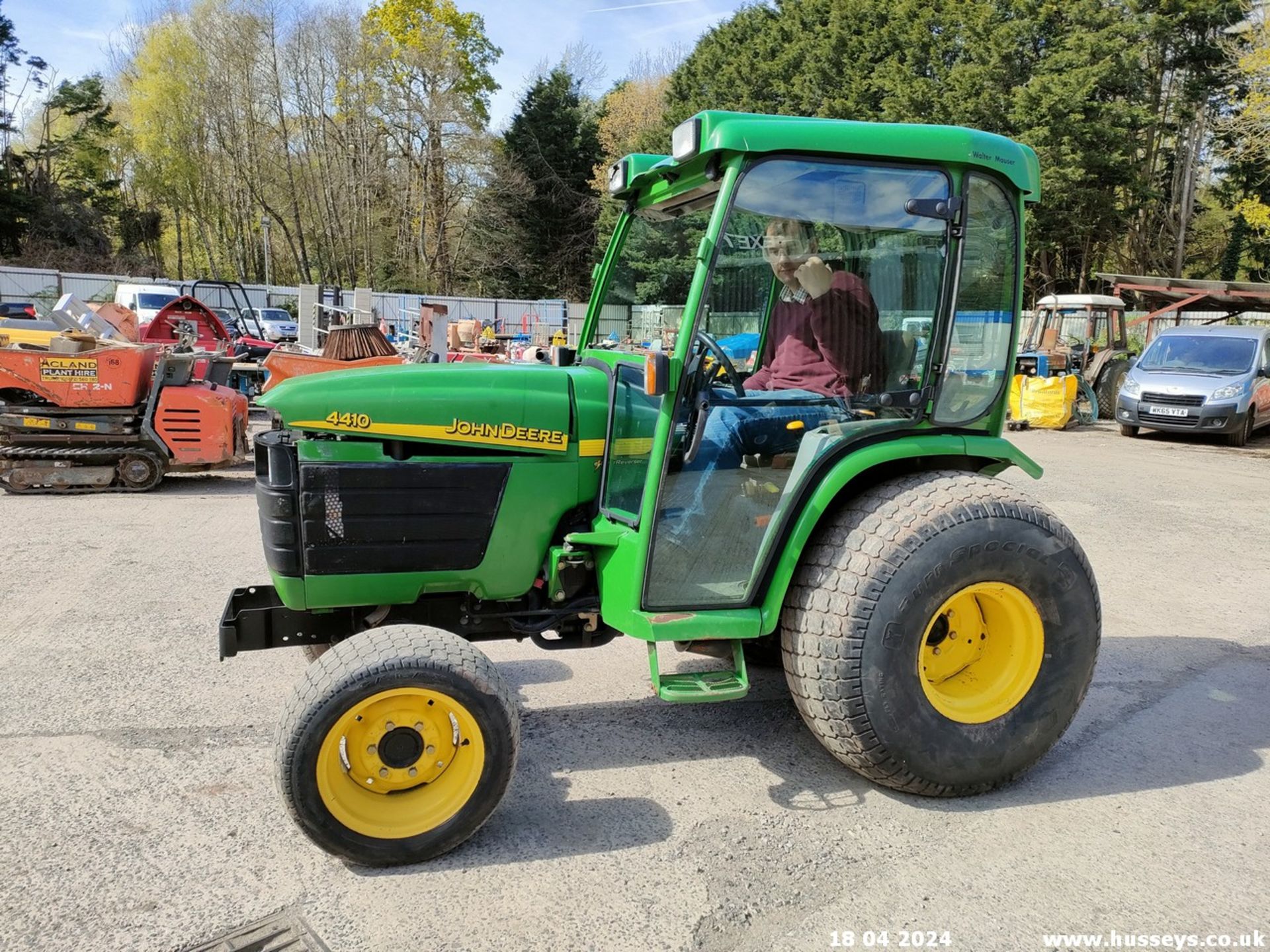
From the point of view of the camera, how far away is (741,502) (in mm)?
3227

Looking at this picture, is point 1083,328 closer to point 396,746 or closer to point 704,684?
point 704,684

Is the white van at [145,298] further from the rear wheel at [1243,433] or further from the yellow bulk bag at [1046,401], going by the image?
the rear wheel at [1243,433]

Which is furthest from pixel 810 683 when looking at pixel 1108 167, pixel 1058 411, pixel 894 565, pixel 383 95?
pixel 383 95

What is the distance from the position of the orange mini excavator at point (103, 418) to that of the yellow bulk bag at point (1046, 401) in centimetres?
1211

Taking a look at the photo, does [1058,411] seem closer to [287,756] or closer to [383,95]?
[287,756]

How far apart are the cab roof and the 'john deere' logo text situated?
1070 millimetres

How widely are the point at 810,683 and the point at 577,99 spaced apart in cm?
3550

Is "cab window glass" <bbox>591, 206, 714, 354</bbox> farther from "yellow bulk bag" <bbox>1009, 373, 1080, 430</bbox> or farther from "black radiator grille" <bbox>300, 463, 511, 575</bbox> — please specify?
"yellow bulk bag" <bbox>1009, 373, 1080, 430</bbox>

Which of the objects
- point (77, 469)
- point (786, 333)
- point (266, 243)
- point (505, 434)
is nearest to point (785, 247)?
point (786, 333)

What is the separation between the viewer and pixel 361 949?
2.44m

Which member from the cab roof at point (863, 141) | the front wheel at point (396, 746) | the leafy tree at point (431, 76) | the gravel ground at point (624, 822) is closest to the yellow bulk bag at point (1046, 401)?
the gravel ground at point (624, 822)

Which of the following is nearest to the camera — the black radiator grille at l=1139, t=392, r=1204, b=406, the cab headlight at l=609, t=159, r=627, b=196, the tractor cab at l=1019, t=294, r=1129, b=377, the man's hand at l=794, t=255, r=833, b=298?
the man's hand at l=794, t=255, r=833, b=298

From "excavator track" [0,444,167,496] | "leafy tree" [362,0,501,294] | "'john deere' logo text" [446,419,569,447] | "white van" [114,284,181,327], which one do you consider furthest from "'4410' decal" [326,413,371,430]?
A: "leafy tree" [362,0,501,294]

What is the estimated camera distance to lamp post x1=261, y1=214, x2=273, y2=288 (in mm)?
36125
